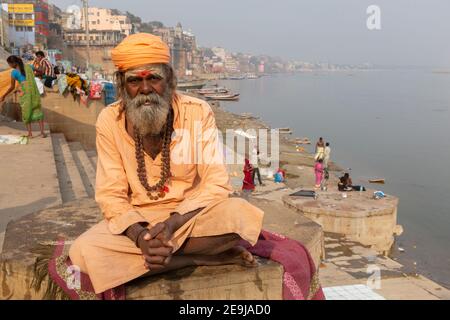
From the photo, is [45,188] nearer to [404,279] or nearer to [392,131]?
[404,279]

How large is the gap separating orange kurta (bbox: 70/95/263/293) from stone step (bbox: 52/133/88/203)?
2979mm

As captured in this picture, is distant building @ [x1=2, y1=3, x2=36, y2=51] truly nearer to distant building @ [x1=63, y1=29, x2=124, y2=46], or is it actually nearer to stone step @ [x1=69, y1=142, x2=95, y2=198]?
distant building @ [x1=63, y1=29, x2=124, y2=46]

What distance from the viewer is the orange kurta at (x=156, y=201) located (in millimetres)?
2111

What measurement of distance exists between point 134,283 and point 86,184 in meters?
4.20

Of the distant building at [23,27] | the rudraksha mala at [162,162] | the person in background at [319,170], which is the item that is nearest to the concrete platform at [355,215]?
the person in background at [319,170]

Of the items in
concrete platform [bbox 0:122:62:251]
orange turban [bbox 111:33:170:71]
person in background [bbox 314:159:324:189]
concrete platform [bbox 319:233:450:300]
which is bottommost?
concrete platform [bbox 319:233:450:300]

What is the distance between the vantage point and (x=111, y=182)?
2338 millimetres

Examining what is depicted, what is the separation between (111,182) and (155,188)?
221 mm

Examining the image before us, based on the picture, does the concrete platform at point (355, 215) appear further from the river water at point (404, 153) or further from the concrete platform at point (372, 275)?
the river water at point (404, 153)

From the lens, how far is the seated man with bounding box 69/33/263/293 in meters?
2.11

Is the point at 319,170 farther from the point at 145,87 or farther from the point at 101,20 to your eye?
the point at 101,20

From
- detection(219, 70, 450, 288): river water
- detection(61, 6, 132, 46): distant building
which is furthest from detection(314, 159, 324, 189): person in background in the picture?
detection(61, 6, 132, 46): distant building

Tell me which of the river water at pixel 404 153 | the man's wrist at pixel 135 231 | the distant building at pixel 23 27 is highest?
the distant building at pixel 23 27

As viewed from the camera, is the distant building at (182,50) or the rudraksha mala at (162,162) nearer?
the rudraksha mala at (162,162)
